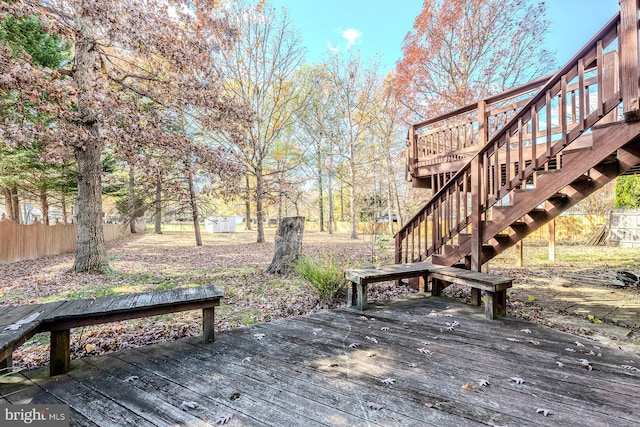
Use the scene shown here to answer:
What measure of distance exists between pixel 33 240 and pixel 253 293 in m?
8.45

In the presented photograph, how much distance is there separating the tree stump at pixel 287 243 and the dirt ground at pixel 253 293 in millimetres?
270

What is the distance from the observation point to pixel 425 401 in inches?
73.4

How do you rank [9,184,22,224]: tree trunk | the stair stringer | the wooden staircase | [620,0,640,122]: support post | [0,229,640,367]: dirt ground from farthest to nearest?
[9,184,22,224]: tree trunk, [0,229,640,367]: dirt ground, the stair stringer, the wooden staircase, [620,0,640,122]: support post

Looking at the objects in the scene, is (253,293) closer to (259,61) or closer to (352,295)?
(352,295)

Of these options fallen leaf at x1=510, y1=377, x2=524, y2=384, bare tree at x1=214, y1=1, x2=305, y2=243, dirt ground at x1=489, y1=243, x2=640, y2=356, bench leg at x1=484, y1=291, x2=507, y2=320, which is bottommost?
dirt ground at x1=489, y1=243, x2=640, y2=356

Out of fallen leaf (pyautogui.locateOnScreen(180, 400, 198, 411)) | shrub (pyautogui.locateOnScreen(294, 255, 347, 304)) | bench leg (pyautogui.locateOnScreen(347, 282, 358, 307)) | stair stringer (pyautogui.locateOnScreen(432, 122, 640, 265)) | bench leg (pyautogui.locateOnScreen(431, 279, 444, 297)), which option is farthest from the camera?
bench leg (pyautogui.locateOnScreen(431, 279, 444, 297))

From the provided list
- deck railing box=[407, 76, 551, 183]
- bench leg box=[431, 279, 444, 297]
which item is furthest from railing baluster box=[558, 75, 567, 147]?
bench leg box=[431, 279, 444, 297]

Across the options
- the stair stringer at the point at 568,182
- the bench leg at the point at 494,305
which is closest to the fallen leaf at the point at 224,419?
the bench leg at the point at 494,305

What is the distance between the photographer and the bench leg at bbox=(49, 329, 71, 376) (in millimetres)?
2170

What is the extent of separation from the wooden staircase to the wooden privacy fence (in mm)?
10282

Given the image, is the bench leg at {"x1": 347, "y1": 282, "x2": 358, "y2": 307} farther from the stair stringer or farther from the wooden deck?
the stair stringer

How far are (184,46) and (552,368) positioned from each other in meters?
7.74

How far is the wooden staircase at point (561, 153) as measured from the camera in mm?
2889

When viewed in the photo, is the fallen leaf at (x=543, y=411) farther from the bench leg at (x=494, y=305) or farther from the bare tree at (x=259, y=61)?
the bare tree at (x=259, y=61)
